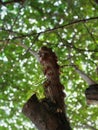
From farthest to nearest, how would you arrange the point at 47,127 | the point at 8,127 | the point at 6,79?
the point at 8,127, the point at 6,79, the point at 47,127

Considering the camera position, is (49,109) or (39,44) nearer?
(49,109)

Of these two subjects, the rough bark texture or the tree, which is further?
the tree

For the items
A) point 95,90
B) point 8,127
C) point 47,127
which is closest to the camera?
point 47,127

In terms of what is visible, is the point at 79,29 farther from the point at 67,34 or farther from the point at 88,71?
the point at 88,71

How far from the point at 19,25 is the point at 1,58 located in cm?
82

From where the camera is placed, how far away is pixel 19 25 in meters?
5.61

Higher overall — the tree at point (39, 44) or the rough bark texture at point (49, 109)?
the tree at point (39, 44)

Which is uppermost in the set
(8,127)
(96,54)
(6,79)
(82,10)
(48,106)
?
(82,10)

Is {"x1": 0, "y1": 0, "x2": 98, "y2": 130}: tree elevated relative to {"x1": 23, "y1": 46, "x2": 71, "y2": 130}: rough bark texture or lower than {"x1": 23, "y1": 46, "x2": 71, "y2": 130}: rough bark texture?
elevated

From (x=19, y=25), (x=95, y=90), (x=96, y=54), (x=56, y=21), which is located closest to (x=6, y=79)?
A: (x=19, y=25)

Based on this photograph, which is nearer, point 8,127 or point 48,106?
point 48,106

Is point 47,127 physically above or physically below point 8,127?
below

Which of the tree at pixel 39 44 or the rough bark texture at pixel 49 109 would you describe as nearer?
the rough bark texture at pixel 49 109

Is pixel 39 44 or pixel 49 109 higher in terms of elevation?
pixel 39 44
